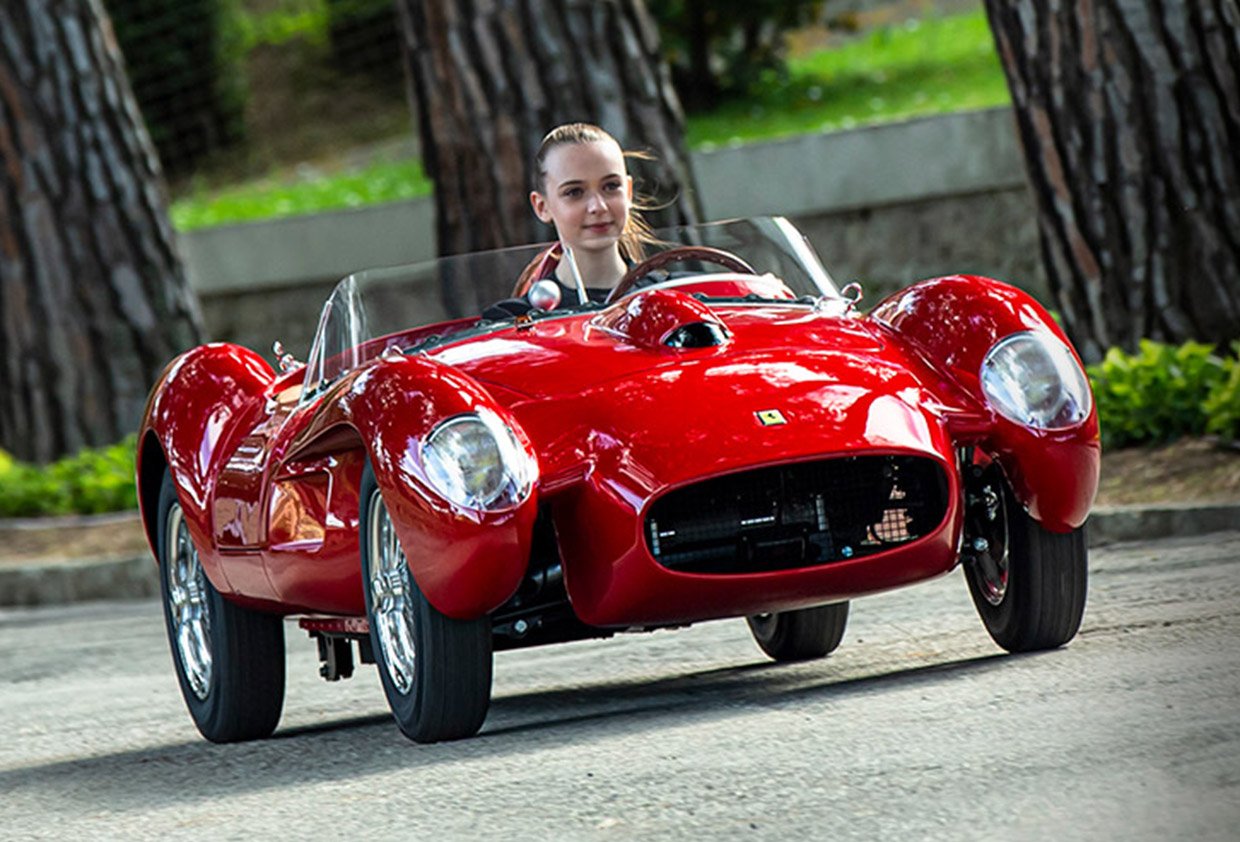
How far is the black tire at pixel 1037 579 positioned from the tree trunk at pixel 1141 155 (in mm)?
4721

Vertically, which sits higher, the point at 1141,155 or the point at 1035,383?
the point at 1035,383

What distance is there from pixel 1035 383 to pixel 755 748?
1.28 meters

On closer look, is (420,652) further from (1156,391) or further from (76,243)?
(76,243)

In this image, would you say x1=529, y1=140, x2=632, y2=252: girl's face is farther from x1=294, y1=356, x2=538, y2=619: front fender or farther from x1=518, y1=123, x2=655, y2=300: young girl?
x1=294, y1=356, x2=538, y2=619: front fender

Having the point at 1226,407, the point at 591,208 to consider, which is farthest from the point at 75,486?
the point at 591,208

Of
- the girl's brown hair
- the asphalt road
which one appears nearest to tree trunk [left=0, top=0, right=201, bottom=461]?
the asphalt road

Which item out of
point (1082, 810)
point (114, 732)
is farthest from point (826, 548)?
point (114, 732)

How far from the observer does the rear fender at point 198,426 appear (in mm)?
6625

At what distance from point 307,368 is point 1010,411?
2088 millimetres

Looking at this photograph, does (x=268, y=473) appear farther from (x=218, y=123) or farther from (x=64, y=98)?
(x=218, y=123)

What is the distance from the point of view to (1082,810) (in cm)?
378

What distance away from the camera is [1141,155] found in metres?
10.2

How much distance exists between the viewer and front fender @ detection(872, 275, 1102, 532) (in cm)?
543

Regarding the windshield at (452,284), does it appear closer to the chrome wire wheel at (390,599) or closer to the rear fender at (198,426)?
the rear fender at (198,426)
